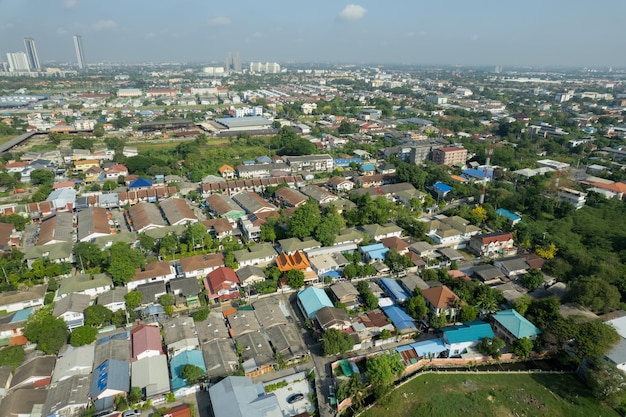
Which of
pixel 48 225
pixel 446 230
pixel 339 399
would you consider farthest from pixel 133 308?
pixel 446 230

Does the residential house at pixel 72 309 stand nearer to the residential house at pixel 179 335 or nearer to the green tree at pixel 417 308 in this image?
the residential house at pixel 179 335

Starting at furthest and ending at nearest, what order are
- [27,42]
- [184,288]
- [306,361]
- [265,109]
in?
1. [27,42]
2. [265,109]
3. [184,288]
4. [306,361]

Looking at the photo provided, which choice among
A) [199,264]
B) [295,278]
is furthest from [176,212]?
[295,278]

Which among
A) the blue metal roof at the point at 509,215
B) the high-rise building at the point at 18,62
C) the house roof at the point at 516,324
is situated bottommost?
the blue metal roof at the point at 509,215

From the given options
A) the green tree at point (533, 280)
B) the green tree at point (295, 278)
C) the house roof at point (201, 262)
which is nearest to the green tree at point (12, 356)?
the house roof at point (201, 262)

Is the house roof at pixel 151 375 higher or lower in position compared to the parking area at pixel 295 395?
higher

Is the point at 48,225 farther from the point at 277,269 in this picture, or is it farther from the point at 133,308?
the point at 277,269

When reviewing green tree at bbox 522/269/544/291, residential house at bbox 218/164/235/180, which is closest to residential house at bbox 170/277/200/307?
green tree at bbox 522/269/544/291
